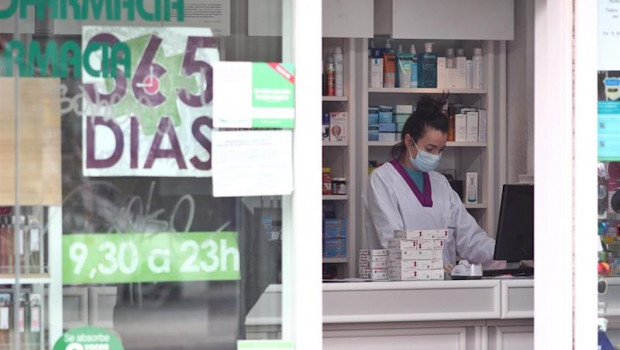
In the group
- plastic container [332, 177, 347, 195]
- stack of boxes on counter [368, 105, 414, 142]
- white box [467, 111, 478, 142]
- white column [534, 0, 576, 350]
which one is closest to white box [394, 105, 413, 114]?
stack of boxes on counter [368, 105, 414, 142]

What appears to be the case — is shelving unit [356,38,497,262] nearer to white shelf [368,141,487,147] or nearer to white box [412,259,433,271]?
white shelf [368,141,487,147]

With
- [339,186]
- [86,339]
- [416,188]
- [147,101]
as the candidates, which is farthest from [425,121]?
[86,339]

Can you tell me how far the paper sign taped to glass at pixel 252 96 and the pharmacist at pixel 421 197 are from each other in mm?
3495

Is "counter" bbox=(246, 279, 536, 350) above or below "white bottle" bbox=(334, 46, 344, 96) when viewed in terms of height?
below

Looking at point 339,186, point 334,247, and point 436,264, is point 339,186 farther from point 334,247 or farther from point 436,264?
point 436,264

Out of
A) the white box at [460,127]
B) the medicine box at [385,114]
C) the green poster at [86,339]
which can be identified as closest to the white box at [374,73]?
the medicine box at [385,114]

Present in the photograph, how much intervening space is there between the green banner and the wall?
480 centimetres

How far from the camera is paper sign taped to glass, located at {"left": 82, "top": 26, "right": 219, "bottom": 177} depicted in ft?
9.17

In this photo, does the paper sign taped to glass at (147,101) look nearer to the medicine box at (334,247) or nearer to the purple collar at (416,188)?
the purple collar at (416,188)

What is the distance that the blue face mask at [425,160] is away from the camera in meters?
6.38

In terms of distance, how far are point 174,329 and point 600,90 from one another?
1574 mm

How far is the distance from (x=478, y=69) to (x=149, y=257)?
5.18m

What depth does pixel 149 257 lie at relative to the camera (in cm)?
283

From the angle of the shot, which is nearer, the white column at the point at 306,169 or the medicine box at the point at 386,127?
the white column at the point at 306,169
